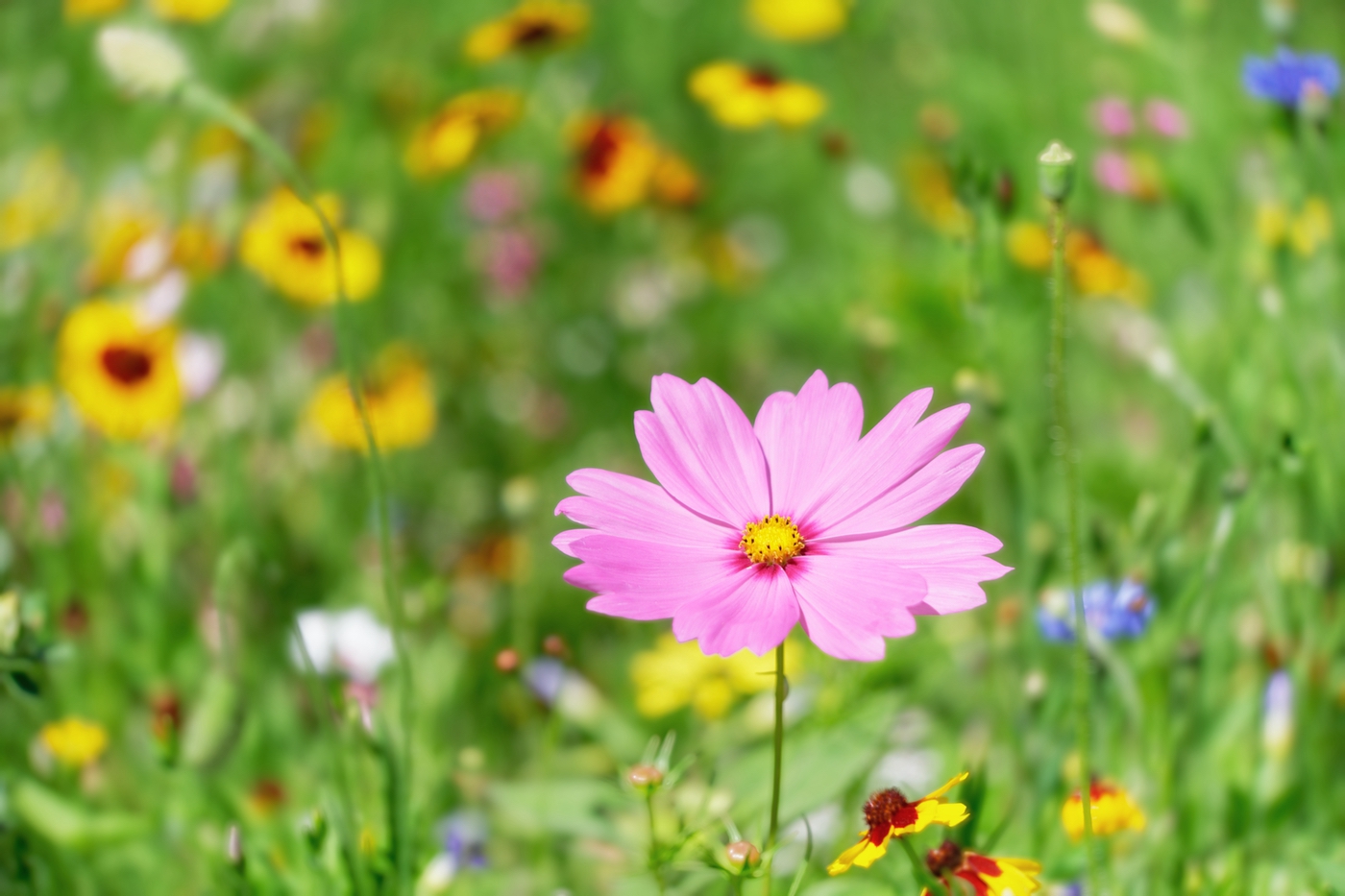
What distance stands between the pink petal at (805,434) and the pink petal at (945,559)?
65 millimetres

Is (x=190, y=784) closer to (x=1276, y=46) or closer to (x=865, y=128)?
(x=1276, y=46)

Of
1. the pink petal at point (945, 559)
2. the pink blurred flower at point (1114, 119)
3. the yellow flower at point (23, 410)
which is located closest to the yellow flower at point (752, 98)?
the pink blurred flower at point (1114, 119)

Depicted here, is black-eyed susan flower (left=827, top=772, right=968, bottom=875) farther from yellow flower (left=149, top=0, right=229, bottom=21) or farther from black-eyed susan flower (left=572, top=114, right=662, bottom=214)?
yellow flower (left=149, top=0, right=229, bottom=21)

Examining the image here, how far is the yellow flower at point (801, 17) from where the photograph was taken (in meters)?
2.42

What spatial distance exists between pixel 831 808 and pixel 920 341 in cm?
97

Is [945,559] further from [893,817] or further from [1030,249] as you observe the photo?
[1030,249]

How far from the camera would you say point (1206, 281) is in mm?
2250

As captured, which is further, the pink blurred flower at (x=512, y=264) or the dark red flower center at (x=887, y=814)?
the pink blurred flower at (x=512, y=264)

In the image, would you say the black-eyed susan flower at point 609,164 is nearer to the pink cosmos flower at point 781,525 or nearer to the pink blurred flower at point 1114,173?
the pink blurred flower at point 1114,173

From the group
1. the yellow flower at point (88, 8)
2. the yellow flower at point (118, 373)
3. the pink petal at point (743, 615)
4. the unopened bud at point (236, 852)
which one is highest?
the yellow flower at point (88, 8)

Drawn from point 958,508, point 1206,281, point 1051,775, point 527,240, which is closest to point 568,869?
point 1051,775

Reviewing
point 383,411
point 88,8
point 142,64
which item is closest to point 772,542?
point 142,64

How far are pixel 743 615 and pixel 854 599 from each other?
0.22 ft

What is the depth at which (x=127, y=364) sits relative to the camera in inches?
66.6
